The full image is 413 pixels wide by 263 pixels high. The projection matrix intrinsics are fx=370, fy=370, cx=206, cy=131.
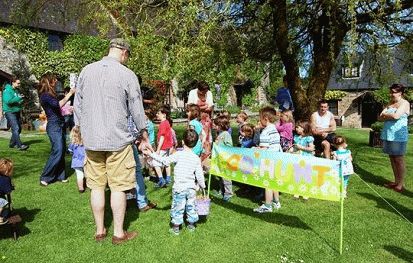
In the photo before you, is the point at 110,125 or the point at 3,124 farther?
the point at 3,124

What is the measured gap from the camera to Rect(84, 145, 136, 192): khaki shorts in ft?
14.8

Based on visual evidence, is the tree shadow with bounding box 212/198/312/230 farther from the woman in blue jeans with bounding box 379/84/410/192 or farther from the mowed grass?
the woman in blue jeans with bounding box 379/84/410/192

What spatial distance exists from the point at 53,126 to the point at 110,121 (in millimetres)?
3550

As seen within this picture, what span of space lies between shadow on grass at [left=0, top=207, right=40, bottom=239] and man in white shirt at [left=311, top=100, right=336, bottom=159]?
567 centimetres

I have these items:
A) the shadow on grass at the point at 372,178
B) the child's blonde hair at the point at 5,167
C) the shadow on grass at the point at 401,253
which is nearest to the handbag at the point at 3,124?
the child's blonde hair at the point at 5,167

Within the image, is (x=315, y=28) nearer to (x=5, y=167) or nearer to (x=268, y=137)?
(x=268, y=137)

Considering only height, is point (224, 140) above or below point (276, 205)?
above

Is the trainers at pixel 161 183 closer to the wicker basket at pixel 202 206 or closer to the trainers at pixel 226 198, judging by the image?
the trainers at pixel 226 198

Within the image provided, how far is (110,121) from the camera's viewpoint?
4316 millimetres

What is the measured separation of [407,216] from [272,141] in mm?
2427

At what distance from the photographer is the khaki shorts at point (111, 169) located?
452cm

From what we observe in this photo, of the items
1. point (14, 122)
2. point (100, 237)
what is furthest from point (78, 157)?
point (14, 122)

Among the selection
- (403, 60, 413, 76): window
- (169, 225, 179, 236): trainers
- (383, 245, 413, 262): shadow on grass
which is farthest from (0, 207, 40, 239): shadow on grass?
(403, 60, 413, 76): window

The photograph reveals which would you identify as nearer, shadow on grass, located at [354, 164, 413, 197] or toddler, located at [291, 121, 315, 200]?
toddler, located at [291, 121, 315, 200]
